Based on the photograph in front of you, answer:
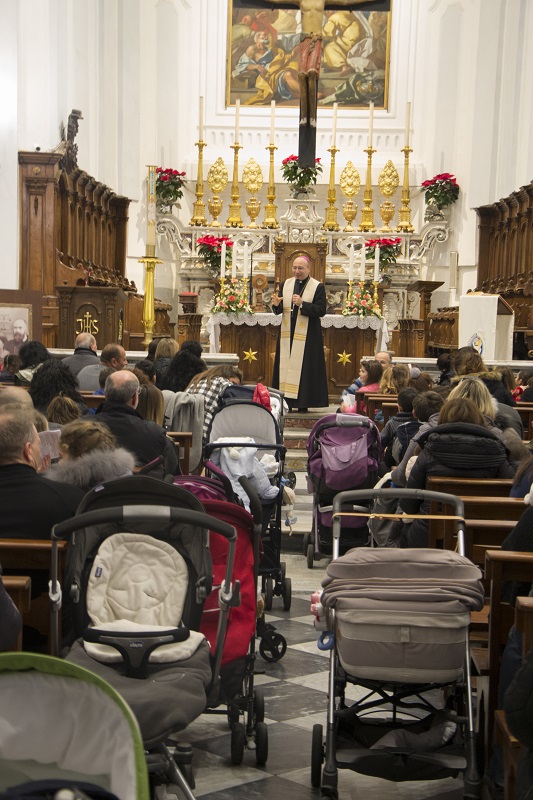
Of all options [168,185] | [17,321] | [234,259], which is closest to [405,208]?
[168,185]

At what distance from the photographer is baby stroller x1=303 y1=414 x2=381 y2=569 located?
24.6ft

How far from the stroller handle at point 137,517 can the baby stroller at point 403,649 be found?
60 centimetres

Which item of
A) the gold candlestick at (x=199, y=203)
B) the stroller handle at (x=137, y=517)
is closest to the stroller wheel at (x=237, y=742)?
the stroller handle at (x=137, y=517)

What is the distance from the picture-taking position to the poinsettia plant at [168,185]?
2125 cm

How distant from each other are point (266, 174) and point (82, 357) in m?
13.3

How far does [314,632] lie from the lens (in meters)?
6.24

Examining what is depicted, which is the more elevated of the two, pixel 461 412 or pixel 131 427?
pixel 461 412

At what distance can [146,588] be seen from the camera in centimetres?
349

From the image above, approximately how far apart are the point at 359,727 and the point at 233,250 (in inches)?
609

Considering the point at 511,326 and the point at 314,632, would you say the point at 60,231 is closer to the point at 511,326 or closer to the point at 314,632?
the point at 511,326

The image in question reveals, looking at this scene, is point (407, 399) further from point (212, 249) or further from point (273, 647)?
point (212, 249)

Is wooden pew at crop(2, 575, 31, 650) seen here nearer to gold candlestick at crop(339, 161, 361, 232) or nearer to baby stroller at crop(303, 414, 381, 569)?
baby stroller at crop(303, 414, 381, 569)

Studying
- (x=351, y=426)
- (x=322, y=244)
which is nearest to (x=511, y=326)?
(x=322, y=244)

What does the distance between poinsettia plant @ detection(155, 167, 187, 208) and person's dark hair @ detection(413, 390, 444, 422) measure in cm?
1498
